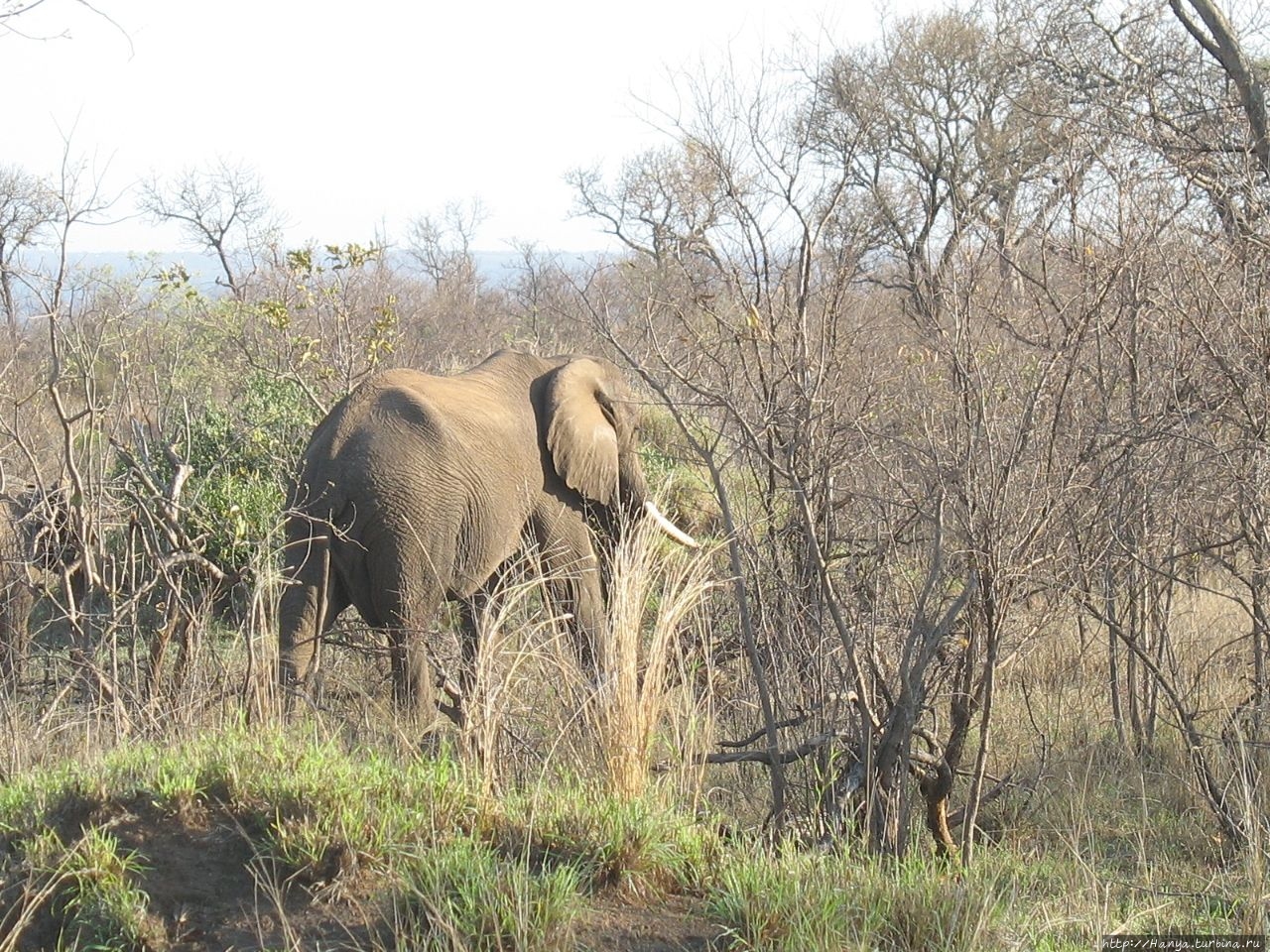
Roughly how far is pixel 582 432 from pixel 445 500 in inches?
58.3

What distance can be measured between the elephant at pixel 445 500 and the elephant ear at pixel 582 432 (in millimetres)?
10

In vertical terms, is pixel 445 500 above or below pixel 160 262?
below

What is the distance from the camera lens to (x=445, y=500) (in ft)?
25.9

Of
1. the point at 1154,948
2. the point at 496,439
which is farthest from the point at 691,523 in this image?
the point at 1154,948

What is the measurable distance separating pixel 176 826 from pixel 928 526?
4227 millimetres

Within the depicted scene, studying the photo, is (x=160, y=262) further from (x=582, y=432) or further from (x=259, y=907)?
(x=259, y=907)

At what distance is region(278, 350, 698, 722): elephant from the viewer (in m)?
7.36

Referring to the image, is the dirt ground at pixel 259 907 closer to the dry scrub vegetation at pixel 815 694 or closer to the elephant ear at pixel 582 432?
the dry scrub vegetation at pixel 815 694

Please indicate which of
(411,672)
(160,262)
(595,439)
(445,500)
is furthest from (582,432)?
(160,262)

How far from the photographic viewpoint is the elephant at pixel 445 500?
736 centimetres

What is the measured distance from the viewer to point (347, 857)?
12.6 ft

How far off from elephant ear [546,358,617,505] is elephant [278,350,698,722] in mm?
10

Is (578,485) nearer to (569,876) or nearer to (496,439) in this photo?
(496,439)

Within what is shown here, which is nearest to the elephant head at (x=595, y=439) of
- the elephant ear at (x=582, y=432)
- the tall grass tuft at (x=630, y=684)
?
the elephant ear at (x=582, y=432)
